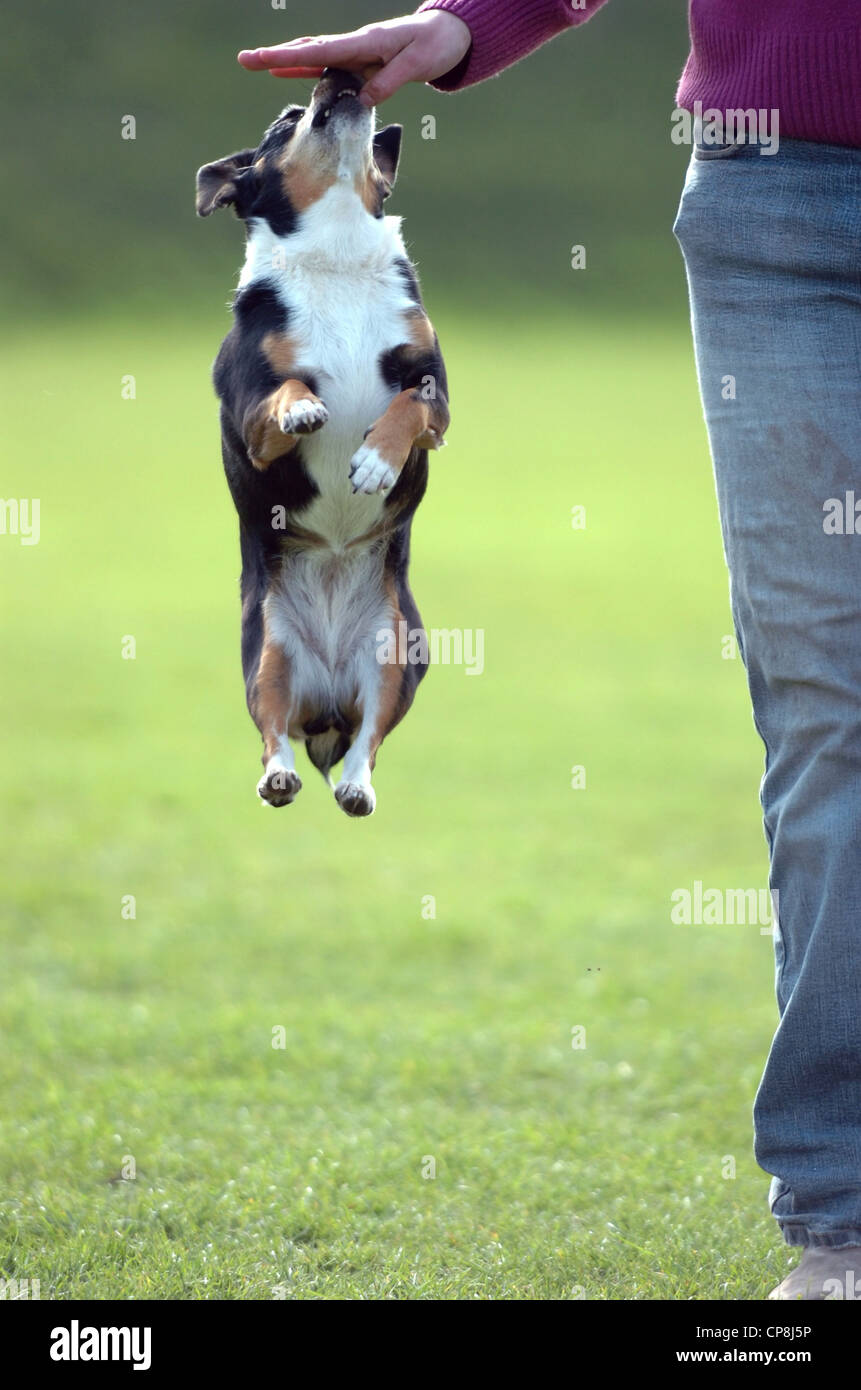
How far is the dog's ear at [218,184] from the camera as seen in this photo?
3727 millimetres

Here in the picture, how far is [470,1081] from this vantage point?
7.66 meters

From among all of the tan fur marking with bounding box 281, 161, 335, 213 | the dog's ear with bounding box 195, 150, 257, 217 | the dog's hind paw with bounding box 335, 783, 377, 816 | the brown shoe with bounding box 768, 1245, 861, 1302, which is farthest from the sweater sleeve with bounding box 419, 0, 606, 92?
the brown shoe with bounding box 768, 1245, 861, 1302

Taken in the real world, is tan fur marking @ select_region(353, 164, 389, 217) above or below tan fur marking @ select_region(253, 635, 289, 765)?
above

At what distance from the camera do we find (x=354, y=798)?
141 inches

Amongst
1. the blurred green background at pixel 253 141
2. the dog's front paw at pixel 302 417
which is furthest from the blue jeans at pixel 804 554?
the blurred green background at pixel 253 141

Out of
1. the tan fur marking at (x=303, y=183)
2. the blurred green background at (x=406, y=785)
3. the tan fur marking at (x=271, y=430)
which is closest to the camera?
the tan fur marking at (x=271, y=430)

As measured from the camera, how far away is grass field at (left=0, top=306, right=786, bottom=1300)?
17.7 feet

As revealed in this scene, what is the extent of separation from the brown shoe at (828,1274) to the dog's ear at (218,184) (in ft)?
9.29

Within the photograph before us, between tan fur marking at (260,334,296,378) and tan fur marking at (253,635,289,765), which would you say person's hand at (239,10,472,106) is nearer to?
tan fur marking at (260,334,296,378)

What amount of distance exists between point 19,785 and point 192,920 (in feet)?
12.3

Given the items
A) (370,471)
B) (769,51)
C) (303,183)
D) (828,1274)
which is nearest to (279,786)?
(370,471)

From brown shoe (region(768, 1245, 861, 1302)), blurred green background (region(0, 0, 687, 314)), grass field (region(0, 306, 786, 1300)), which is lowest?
brown shoe (region(768, 1245, 861, 1302))

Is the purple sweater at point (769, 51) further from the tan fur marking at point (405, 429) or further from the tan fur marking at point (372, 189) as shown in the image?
the tan fur marking at point (405, 429)
